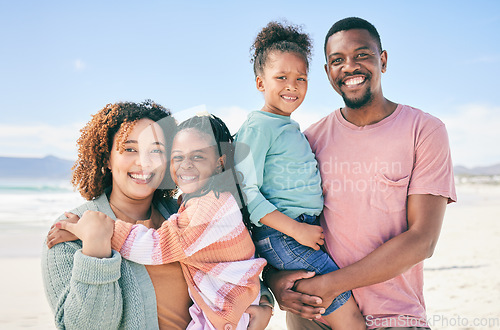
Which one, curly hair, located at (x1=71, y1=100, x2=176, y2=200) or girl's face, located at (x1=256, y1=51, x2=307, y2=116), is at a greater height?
girl's face, located at (x1=256, y1=51, x2=307, y2=116)

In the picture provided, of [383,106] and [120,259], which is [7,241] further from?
[383,106]

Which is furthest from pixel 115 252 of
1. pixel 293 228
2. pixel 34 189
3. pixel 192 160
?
pixel 34 189

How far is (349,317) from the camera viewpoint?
7.80ft

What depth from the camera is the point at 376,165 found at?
2412mm

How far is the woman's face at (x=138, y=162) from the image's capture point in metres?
2.35

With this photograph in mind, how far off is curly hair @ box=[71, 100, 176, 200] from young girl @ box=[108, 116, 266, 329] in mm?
303

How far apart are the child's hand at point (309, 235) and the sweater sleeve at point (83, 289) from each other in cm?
100

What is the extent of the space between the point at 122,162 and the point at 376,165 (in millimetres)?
1479

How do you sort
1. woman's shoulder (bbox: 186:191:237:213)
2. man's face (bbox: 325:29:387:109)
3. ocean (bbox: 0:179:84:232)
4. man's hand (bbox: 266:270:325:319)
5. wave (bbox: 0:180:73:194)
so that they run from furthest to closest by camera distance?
1. wave (bbox: 0:180:73:194)
2. ocean (bbox: 0:179:84:232)
3. man's face (bbox: 325:29:387:109)
4. man's hand (bbox: 266:270:325:319)
5. woman's shoulder (bbox: 186:191:237:213)

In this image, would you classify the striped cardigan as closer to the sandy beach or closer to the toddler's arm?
the toddler's arm

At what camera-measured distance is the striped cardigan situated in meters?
2.07

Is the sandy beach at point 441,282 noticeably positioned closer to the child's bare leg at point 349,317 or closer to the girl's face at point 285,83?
the child's bare leg at point 349,317

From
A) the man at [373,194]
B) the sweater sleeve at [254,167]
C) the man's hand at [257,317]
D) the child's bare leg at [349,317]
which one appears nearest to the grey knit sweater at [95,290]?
the man's hand at [257,317]

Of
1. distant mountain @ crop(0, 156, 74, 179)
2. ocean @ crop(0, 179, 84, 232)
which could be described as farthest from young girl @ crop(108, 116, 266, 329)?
distant mountain @ crop(0, 156, 74, 179)
